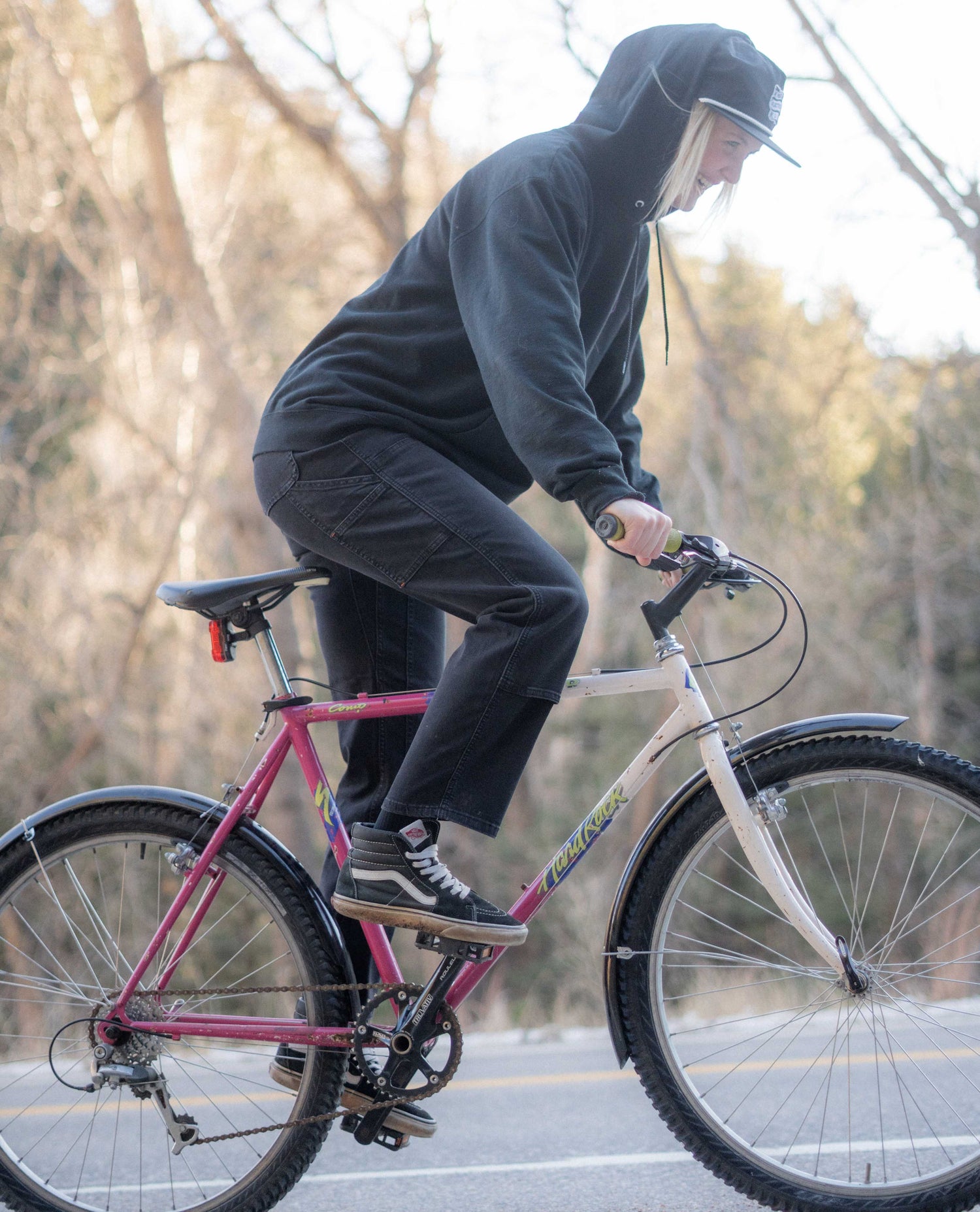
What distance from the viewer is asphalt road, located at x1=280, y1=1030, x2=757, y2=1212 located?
2314 millimetres

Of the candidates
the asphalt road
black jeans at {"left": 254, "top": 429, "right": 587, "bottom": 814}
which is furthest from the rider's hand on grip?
the asphalt road

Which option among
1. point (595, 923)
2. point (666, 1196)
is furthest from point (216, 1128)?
point (595, 923)

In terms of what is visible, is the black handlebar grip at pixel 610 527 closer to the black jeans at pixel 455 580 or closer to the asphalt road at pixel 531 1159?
the black jeans at pixel 455 580

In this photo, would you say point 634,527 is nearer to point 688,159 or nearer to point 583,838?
point 583,838

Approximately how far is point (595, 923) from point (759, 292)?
7157 mm

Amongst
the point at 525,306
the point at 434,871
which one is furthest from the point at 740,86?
the point at 434,871

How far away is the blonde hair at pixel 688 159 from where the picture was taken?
2104 mm

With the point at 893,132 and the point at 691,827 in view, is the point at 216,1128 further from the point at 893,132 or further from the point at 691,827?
the point at 893,132

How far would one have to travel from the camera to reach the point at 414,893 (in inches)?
80.0

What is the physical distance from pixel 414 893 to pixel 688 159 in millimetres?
1469

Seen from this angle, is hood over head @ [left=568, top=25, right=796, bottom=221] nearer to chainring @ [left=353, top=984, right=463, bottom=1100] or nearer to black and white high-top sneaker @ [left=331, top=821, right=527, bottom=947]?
black and white high-top sneaker @ [left=331, top=821, right=527, bottom=947]

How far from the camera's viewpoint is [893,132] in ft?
26.8

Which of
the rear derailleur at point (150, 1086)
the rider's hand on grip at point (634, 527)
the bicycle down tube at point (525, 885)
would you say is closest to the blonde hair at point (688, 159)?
the rider's hand on grip at point (634, 527)

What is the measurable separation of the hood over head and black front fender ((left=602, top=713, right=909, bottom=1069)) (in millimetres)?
1029
